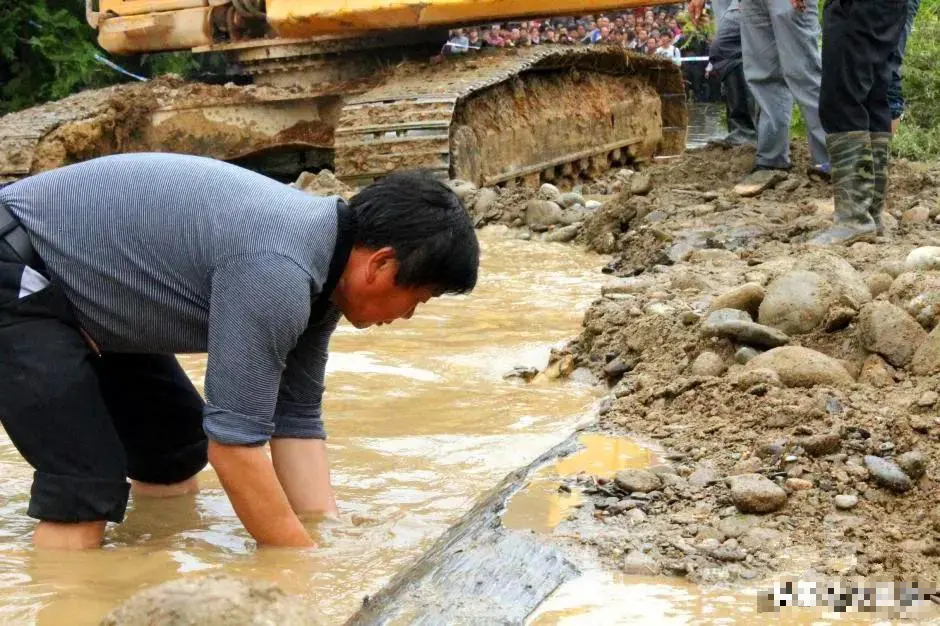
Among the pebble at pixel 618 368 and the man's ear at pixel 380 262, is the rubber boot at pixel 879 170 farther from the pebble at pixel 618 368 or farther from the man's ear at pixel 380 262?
the man's ear at pixel 380 262

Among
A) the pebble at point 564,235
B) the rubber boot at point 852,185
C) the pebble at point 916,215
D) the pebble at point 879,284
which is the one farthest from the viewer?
the pebble at point 564,235

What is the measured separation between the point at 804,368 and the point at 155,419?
1.88 m

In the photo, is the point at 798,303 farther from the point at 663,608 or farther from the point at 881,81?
the point at 881,81

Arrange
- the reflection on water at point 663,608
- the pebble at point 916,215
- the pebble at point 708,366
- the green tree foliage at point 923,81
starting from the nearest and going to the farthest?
the reflection on water at point 663,608, the pebble at point 708,366, the pebble at point 916,215, the green tree foliage at point 923,81

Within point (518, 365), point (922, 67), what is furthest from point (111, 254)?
point (922, 67)

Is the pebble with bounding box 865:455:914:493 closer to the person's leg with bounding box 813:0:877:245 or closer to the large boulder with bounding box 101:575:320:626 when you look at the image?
the large boulder with bounding box 101:575:320:626

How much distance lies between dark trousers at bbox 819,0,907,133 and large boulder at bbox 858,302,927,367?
2.40 metres

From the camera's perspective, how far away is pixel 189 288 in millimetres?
3078

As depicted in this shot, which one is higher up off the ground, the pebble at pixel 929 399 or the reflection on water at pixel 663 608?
the reflection on water at pixel 663 608

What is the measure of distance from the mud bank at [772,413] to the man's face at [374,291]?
60 centimetres

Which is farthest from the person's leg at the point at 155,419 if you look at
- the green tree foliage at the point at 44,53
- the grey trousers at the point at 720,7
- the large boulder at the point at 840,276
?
the green tree foliage at the point at 44,53

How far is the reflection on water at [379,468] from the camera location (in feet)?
10.4

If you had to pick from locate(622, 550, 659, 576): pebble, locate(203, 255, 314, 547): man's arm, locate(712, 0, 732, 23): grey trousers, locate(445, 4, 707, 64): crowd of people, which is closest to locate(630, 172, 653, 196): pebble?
locate(712, 0, 732, 23): grey trousers

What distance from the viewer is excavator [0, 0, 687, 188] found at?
1062cm
